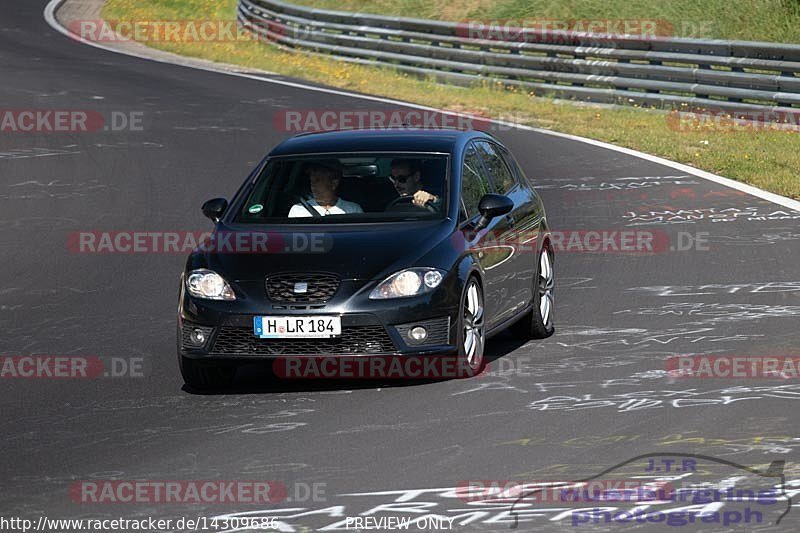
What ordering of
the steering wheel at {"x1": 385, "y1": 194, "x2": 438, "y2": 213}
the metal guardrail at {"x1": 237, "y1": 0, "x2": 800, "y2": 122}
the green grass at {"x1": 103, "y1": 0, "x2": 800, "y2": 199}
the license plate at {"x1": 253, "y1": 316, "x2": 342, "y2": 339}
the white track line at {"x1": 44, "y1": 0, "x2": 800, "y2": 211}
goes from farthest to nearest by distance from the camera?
the metal guardrail at {"x1": 237, "y1": 0, "x2": 800, "y2": 122}
the green grass at {"x1": 103, "y1": 0, "x2": 800, "y2": 199}
the white track line at {"x1": 44, "y1": 0, "x2": 800, "y2": 211}
the steering wheel at {"x1": 385, "y1": 194, "x2": 438, "y2": 213}
the license plate at {"x1": 253, "y1": 316, "x2": 342, "y2": 339}

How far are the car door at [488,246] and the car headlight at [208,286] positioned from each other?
5.23ft

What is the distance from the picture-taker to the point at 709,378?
9.62m

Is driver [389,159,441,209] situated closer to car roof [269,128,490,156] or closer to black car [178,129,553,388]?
Answer: black car [178,129,553,388]

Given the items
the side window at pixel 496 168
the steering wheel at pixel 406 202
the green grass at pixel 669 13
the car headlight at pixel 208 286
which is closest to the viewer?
the car headlight at pixel 208 286

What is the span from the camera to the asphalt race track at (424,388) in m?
7.34

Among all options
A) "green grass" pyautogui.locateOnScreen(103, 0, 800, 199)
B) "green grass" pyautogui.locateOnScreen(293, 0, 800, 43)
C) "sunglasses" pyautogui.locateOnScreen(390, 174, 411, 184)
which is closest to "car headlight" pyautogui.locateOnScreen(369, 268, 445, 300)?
"sunglasses" pyautogui.locateOnScreen(390, 174, 411, 184)

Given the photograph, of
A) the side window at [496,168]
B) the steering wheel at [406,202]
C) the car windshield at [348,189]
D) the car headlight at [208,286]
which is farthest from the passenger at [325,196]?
the side window at [496,168]

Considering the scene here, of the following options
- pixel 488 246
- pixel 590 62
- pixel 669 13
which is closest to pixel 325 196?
pixel 488 246

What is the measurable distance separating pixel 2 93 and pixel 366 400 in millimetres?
19490

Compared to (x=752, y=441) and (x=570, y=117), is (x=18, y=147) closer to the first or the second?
(x=570, y=117)

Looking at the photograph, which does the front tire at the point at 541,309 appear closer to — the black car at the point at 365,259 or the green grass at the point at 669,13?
the black car at the point at 365,259

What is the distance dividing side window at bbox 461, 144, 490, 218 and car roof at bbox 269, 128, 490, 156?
5.1 inches

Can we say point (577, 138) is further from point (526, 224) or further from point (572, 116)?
point (526, 224)

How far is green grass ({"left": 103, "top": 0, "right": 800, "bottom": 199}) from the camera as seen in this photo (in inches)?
782
